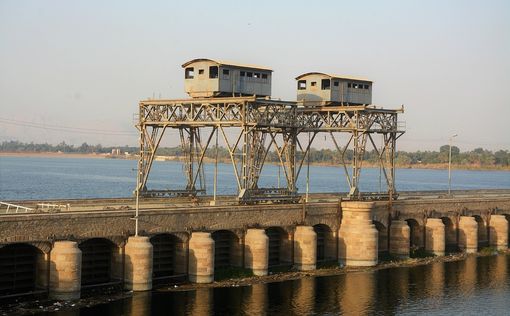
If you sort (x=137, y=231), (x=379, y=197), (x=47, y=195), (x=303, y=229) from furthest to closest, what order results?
1. (x=47, y=195)
2. (x=379, y=197)
3. (x=303, y=229)
4. (x=137, y=231)

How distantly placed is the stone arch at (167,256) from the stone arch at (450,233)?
33.4m

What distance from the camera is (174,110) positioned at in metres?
72.9

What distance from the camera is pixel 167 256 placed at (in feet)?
204

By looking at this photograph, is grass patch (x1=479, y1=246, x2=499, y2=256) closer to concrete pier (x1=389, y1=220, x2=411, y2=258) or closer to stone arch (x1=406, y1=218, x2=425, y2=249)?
stone arch (x1=406, y1=218, x2=425, y2=249)

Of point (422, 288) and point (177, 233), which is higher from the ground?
point (177, 233)

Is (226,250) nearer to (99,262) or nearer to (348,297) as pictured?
(99,262)

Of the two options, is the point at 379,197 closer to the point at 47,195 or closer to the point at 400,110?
the point at 400,110

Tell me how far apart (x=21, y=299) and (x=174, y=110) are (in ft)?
84.5

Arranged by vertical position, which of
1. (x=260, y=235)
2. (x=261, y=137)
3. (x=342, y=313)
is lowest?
(x=342, y=313)

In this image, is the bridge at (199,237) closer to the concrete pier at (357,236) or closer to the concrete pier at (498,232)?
the concrete pier at (357,236)

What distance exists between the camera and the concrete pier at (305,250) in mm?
67188

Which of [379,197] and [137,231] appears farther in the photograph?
[379,197]

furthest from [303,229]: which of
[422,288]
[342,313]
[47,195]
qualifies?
[47,195]

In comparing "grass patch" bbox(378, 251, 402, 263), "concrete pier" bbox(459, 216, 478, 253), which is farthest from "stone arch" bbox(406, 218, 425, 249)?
"concrete pier" bbox(459, 216, 478, 253)
